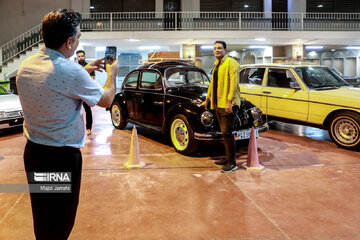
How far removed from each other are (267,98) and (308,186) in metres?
3.62

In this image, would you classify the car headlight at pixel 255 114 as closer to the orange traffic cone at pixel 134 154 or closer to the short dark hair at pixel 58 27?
the orange traffic cone at pixel 134 154

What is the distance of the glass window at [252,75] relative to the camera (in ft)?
26.7

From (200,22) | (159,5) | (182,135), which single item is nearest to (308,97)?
(182,135)

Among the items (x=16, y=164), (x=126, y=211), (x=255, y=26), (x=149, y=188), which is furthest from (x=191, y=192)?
(x=255, y=26)

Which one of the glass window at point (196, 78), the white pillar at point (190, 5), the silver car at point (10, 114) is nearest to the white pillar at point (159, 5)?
the white pillar at point (190, 5)

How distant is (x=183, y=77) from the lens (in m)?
7.20

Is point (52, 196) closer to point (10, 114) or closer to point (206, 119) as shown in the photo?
point (206, 119)

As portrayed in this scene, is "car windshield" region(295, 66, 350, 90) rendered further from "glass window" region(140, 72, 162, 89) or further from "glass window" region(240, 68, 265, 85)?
"glass window" region(140, 72, 162, 89)

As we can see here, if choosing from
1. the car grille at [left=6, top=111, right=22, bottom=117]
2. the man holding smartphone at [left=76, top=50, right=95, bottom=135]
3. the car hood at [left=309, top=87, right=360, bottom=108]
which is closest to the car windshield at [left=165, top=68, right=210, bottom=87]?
the man holding smartphone at [left=76, top=50, right=95, bottom=135]

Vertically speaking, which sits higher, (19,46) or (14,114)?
(19,46)

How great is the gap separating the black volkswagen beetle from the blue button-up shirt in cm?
377

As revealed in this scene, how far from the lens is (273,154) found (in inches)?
239

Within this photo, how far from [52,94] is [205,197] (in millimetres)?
2696

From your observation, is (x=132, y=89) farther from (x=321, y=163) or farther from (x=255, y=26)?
(x=255, y=26)
